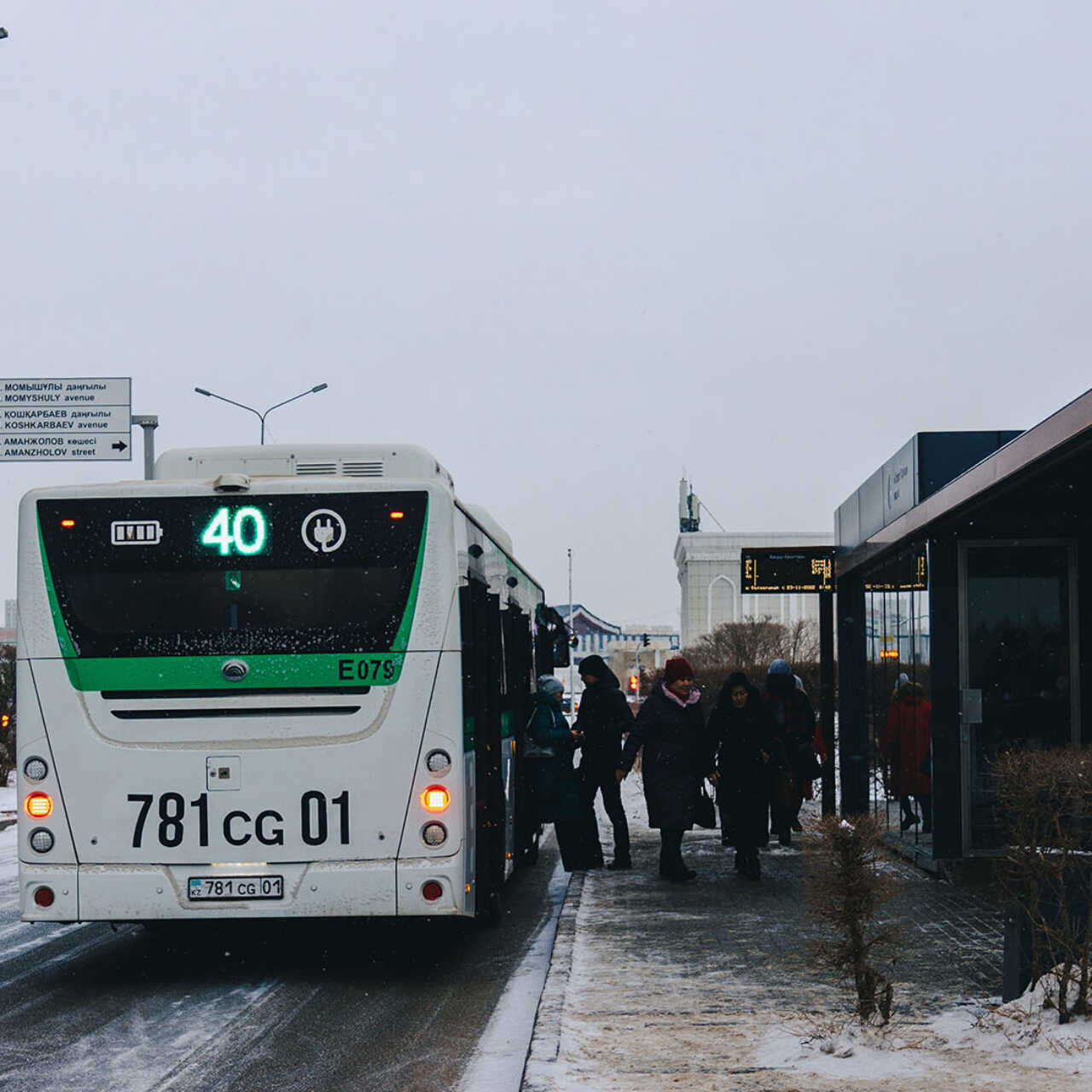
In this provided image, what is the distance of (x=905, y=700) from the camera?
49.8 feet

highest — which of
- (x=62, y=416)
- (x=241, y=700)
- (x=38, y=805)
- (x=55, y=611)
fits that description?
(x=62, y=416)

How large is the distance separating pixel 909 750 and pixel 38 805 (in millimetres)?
8733

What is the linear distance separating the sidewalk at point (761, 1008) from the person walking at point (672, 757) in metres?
1.09

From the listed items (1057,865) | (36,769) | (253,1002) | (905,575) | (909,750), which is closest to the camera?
(1057,865)

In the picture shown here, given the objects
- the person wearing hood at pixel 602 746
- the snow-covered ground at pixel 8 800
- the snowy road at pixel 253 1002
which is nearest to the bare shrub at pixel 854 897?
the snowy road at pixel 253 1002

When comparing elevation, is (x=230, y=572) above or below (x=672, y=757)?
above

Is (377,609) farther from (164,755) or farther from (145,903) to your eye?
(145,903)

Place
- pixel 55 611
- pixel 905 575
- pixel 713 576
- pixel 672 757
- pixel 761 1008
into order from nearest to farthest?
1. pixel 761 1008
2. pixel 55 611
3. pixel 672 757
4. pixel 905 575
5. pixel 713 576

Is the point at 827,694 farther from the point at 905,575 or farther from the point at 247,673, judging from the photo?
the point at 247,673

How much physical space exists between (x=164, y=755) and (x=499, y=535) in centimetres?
431

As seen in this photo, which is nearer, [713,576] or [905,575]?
[905,575]

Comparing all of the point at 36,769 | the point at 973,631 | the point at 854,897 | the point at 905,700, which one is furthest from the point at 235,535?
the point at 905,700

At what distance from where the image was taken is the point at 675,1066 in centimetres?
652

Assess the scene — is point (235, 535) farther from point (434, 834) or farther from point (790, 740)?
point (790, 740)
